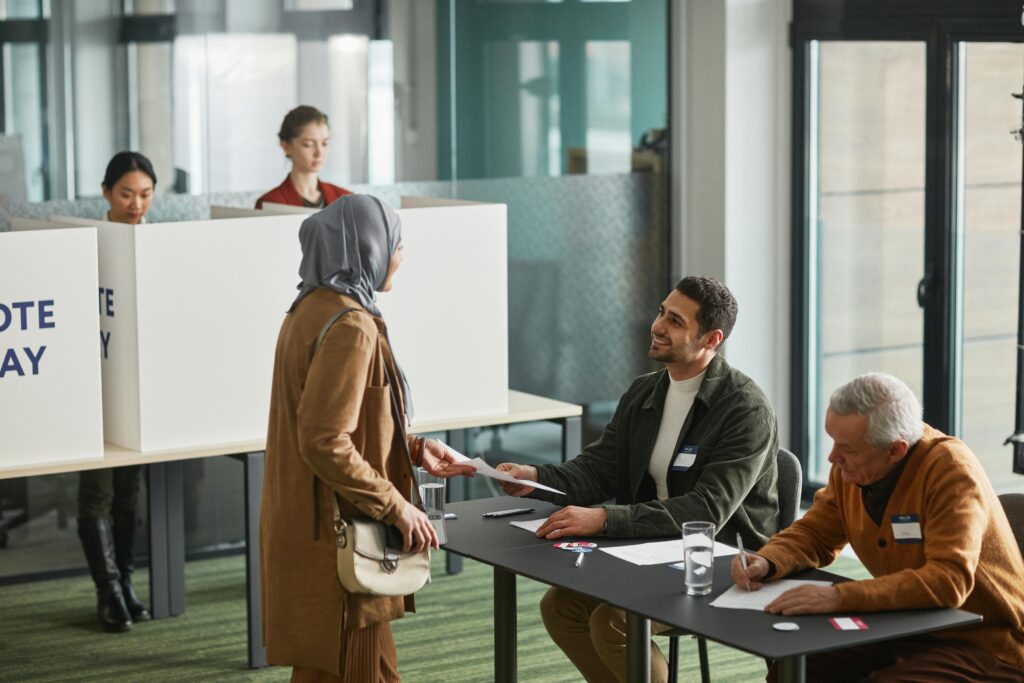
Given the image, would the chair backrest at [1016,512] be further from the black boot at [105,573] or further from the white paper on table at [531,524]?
the black boot at [105,573]

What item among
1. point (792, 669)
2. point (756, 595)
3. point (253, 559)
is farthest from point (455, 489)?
point (792, 669)

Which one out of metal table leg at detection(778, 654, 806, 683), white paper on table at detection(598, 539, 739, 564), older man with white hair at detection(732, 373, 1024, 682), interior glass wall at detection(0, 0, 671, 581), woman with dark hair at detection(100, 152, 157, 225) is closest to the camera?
metal table leg at detection(778, 654, 806, 683)

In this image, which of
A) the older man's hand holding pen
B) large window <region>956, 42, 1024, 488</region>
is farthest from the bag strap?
large window <region>956, 42, 1024, 488</region>

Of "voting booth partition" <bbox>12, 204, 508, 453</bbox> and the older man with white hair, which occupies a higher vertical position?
"voting booth partition" <bbox>12, 204, 508, 453</bbox>

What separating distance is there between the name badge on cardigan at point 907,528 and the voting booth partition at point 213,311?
2.20 meters

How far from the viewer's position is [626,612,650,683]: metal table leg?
3002 mm

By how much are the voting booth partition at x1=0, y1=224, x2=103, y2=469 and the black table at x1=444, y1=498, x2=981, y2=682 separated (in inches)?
51.9

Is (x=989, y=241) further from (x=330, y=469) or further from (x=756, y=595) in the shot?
(x=330, y=469)

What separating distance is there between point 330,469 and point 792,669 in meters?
0.99

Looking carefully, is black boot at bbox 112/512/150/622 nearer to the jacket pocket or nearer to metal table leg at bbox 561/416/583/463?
metal table leg at bbox 561/416/583/463

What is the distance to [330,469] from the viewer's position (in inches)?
120

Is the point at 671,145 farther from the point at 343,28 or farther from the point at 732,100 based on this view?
the point at 343,28

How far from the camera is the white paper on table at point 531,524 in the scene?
11.3ft

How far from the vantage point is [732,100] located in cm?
654
